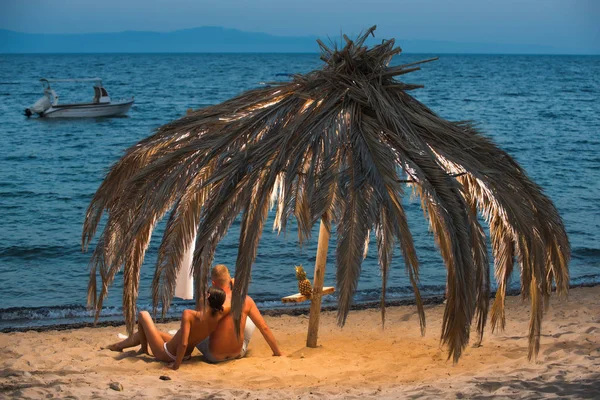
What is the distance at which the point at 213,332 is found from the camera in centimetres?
561

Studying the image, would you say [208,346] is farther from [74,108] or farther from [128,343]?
[74,108]

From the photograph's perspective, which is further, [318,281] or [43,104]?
[43,104]

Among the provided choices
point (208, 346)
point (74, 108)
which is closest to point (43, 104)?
point (74, 108)

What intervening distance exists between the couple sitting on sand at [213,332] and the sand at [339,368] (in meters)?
0.09

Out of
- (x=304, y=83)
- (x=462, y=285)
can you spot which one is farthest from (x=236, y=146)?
(x=462, y=285)

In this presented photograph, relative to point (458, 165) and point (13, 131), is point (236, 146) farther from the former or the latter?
point (13, 131)

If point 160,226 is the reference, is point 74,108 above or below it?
above

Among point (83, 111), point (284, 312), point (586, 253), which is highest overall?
point (83, 111)

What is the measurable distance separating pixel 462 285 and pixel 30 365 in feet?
11.4

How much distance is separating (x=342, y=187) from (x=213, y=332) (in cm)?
198

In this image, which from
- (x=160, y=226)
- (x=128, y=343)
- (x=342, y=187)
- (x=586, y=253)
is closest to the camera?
(x=342, y=187)

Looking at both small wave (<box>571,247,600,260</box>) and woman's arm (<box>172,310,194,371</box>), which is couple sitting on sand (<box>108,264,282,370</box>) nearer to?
woman's arm (<box>172,310,194,371</box>)

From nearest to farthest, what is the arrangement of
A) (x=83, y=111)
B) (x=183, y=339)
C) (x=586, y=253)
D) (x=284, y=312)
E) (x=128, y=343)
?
(x=183, y=339), (x=128, y=343), (x=284, y=312), (x=586, y=253), (x=83, y=111)

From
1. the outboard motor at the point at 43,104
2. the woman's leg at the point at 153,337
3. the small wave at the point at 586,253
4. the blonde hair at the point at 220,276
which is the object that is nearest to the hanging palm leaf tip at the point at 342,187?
the woman's leg at the point at 153,337
